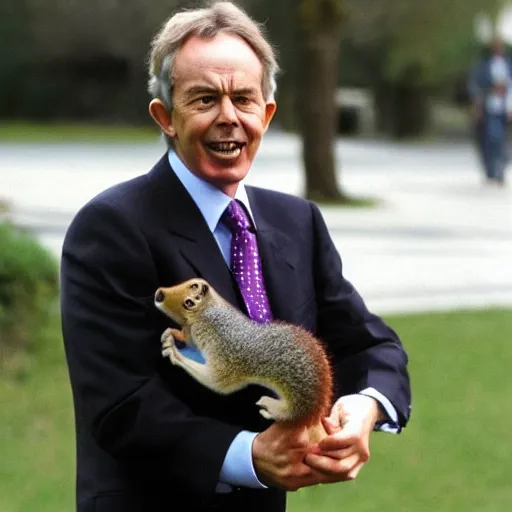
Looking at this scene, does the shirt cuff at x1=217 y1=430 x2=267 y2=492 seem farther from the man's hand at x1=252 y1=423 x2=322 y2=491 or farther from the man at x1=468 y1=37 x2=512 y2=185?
the man at x1=468 y1=37 x2=512 y2=185

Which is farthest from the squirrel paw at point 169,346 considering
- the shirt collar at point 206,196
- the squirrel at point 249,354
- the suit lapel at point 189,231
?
the shirt collar at point 206,196

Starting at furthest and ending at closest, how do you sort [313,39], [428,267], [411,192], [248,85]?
[411,192], [313,39], [428,267], [248,85]

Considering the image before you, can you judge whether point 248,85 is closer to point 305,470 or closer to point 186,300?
point 186,300

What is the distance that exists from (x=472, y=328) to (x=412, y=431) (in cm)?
222

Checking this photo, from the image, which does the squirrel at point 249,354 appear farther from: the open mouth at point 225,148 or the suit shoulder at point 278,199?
the suit shoulder at point 278,199

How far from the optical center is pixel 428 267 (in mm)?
10508

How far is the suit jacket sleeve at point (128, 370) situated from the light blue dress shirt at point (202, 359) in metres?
0.02

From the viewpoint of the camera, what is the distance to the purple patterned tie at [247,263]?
1952 mm

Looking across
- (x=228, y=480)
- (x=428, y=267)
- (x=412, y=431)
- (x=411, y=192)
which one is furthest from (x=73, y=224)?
(x=411, y=192)

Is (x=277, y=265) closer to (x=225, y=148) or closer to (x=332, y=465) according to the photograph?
(x=225, y=148)

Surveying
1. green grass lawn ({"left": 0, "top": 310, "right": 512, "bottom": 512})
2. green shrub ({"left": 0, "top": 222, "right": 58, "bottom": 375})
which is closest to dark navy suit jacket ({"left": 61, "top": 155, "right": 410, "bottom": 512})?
green grass lawn ({"left": 0, "top": 310, "right": 512, "bottom": 512})

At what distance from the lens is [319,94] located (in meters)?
14.5

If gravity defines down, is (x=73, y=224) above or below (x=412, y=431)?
above

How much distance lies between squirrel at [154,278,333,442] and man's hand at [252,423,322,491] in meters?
0.02
